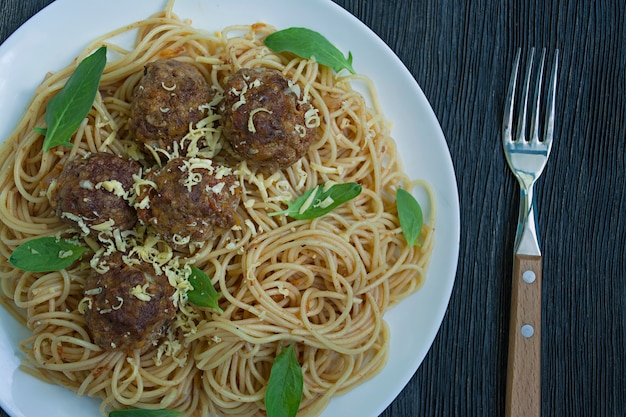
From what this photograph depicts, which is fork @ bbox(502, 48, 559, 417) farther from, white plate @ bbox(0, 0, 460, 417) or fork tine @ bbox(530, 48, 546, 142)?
white plate @ bbox(0, 0, 460, 417)

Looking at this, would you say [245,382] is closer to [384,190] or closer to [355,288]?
[355,288]

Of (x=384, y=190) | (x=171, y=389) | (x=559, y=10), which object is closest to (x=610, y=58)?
(x=559, y=10)

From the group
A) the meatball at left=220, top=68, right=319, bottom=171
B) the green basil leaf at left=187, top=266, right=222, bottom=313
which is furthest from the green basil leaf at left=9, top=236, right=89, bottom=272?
the meatball at left=220, top=68, right=319, bottom=171

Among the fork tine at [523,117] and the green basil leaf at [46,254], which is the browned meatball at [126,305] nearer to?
the green basil leaf at [46,254]

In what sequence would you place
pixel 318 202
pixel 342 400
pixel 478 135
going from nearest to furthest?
1. pixel 318 202
2. pixel 342 400
3. pixel 478 135

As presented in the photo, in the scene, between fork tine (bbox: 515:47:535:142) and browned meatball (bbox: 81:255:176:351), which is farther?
fork tine (bbox: 515:47:535:142)

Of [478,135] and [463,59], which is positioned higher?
[463,59]

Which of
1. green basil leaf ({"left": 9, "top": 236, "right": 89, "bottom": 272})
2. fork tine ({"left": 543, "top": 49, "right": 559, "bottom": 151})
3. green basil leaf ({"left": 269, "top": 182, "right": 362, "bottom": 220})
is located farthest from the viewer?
fork tine ({"left": 543, "top": 49, "right": 559, "bottom": 151})
